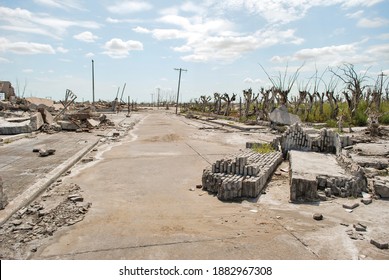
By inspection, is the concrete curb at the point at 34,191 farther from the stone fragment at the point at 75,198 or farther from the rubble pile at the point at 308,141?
the rubble pile at the point at 308,141

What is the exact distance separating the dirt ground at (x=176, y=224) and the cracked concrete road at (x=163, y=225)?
0.5 inches

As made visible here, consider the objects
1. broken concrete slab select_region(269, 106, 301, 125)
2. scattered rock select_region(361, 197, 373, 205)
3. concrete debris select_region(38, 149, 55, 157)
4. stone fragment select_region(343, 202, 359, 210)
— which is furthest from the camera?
broken concrete slab select_region(269, 106, 301, 125)

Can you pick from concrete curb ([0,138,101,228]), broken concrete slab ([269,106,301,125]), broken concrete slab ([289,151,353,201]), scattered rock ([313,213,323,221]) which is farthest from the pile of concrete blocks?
broken concrete slab ([269,106,301,125])

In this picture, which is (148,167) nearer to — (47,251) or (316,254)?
(47,251)

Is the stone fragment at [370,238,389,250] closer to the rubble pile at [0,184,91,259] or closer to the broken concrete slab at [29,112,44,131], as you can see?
the rubble pile at [0,184,91,259]

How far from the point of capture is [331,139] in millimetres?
9828

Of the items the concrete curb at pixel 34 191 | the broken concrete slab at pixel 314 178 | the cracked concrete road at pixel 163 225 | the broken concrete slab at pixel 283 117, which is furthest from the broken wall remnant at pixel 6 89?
the broken concrete slab at pixel 314 178

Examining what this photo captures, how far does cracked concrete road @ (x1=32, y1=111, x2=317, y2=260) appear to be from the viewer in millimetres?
4047

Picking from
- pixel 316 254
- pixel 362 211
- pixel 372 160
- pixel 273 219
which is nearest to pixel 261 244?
pixel 316 254

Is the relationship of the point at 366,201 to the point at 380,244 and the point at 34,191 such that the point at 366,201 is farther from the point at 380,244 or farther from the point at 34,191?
the point at 34,191

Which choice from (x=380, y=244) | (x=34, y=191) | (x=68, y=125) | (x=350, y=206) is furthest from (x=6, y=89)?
(x=380, y=244)

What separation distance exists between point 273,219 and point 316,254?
1200 mm

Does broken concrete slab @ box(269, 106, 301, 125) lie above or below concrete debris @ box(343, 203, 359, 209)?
above

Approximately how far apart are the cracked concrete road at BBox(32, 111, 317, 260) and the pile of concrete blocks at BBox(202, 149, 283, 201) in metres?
0.24
